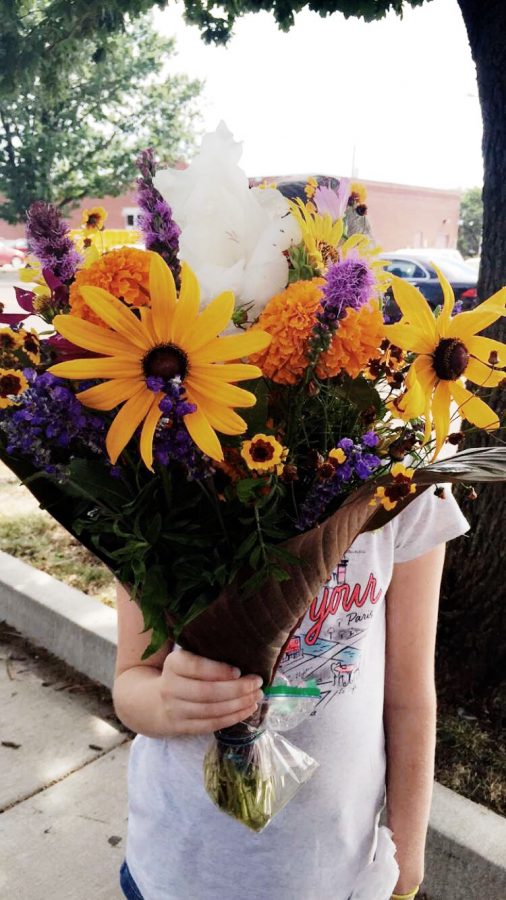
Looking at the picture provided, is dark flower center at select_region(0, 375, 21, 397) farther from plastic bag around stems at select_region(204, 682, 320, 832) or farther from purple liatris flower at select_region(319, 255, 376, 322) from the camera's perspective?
plastic bag around stems at select_region(204, 682, 320, 832)

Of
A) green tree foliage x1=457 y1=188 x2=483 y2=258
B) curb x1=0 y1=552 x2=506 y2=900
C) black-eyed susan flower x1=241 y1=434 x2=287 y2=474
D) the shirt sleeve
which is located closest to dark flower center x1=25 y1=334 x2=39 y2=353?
black-eyed susan flower x1=241 y1=434 x2=287 y2=474

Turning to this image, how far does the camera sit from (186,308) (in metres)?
0.54

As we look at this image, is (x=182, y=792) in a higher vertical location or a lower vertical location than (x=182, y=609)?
lower

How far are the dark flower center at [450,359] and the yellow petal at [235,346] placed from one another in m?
0.16

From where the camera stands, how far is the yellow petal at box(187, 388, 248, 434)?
551 mm

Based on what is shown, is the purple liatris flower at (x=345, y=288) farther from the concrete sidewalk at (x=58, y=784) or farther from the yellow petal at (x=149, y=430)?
the concrete sidewalk at (x=58, y=784)

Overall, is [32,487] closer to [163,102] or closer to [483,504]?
[483,504]

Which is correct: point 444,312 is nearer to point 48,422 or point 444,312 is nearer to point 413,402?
point 413,402

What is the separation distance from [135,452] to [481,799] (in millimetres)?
1857

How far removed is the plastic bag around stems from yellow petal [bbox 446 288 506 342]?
21.3 inches

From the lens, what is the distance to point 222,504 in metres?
0.68

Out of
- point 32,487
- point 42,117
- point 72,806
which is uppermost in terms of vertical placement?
point 42,117

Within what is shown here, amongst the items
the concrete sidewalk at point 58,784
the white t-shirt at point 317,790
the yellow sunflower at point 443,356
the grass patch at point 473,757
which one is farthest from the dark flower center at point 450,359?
the concrete sidewalk at point 58,784

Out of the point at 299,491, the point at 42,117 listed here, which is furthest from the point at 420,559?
the point at 42,117
